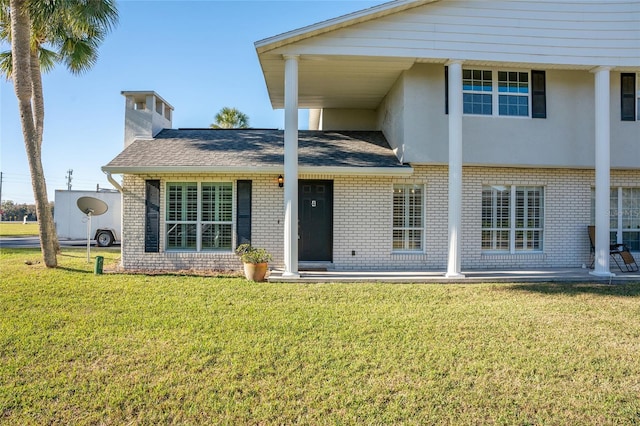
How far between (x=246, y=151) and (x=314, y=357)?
24.2 ft

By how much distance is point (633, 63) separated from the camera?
30.8 feet

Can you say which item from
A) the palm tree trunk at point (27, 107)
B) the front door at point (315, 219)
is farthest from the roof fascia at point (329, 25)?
the palm tree trunk at point (27, 107)

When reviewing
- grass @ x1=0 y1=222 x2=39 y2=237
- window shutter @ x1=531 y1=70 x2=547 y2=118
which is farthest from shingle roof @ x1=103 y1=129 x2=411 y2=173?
grass @ x1=0 y1=222 x2=39 y2=237

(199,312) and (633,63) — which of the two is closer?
(199,312)

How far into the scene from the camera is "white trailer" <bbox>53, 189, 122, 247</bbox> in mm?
17719

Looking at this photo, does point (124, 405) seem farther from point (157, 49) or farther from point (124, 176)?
point (157, 49)

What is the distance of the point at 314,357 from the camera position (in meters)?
4.65

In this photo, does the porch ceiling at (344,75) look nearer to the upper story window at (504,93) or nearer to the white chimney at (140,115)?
the upper story window at (504,93)

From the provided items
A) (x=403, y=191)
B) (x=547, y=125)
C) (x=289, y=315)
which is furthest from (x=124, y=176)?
(x=547, y=125)

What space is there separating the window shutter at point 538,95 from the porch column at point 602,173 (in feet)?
3.96

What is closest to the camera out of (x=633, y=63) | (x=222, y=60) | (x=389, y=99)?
(x=633, y=63)

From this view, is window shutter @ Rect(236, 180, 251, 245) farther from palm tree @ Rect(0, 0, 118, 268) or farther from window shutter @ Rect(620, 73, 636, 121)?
window shutter @ Rect(620, 73, 636, 121)

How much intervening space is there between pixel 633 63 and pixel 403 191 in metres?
6.18

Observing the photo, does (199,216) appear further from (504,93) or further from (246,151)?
(504,93)
